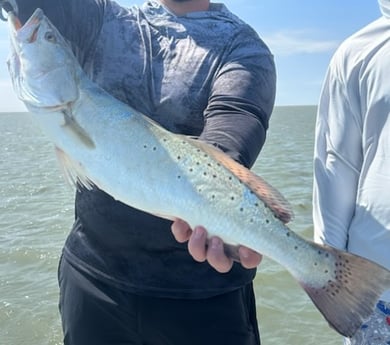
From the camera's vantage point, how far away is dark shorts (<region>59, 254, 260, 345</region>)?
2.82m

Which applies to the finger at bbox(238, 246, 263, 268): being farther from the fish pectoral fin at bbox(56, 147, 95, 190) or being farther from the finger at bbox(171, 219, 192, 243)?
the fish pectoral fin at bbox(56, 147, 95, 190)

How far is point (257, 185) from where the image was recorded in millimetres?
2336

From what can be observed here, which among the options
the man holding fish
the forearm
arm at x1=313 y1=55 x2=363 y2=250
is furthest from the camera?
the man holding fish

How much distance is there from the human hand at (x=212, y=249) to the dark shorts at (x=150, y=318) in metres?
0.58

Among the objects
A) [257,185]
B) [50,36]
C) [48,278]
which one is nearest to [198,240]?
[257,185]

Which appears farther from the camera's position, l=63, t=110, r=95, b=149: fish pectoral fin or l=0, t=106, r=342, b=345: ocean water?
l=0, t=106, r=342, b=345: ocean water

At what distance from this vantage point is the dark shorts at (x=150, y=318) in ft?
9.25

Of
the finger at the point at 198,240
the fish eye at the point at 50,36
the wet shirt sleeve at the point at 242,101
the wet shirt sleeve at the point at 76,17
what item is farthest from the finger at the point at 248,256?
the wet shirt sleeve at the point at 76,17

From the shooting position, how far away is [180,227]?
2312 millimetres

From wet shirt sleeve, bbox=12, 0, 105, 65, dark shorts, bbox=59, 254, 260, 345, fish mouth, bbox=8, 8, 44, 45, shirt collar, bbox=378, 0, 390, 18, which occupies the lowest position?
dark shorts, bbox=59, 254, 260, 345

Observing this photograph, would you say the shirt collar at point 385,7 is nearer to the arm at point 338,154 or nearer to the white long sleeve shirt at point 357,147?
the white long sleeve shirt at point 357,147

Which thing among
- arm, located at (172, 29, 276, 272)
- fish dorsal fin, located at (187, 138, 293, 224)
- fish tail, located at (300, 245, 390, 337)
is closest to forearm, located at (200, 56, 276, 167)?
arm, located at (172, 29, 276, 272)

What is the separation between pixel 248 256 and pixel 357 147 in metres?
0.80

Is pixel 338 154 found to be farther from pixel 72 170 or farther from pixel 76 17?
pixel 76 17
